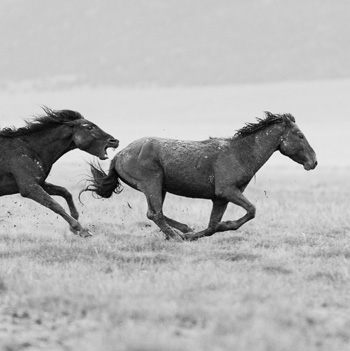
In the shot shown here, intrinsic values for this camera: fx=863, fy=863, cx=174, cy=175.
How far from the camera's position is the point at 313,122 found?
59.5 m

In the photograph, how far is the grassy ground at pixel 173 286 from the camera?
5.69 m

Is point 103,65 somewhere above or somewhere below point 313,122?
above

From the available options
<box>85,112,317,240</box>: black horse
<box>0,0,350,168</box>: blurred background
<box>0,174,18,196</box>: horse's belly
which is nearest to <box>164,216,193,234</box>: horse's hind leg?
<box>85,112,317,240</box>: black horse

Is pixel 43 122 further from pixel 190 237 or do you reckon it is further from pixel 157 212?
pixel 190 237

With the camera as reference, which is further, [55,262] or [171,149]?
[171,149]

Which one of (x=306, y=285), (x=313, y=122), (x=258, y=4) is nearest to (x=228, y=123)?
(x=313, y=122)

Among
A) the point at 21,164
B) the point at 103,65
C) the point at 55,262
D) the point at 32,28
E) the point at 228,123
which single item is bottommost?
the point at 55,262

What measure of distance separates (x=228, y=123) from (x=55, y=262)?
52071mm

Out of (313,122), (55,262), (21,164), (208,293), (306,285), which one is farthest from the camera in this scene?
(313,122)

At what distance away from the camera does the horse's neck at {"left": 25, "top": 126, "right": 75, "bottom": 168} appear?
10.7 meters

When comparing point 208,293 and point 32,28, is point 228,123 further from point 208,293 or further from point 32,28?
point 32,28

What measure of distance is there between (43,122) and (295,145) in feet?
10.3

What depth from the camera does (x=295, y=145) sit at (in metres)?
10.7

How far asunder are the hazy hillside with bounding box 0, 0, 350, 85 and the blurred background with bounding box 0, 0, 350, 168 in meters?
0.15
